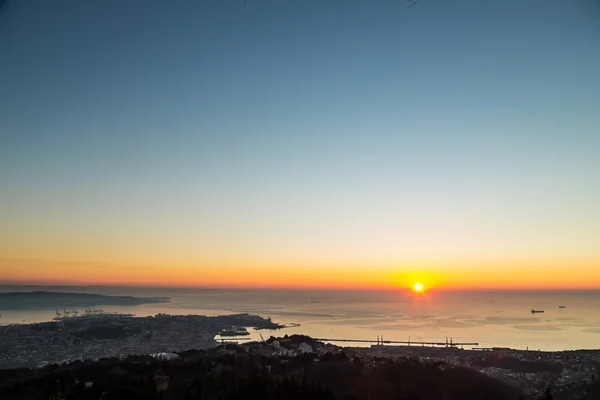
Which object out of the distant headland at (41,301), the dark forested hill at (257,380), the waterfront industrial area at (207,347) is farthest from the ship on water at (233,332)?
the distant headland at (41,301)

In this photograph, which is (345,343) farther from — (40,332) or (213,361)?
(40,332)

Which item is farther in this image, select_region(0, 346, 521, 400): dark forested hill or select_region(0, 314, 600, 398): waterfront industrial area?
select_region(0, 314, 600, 398): waterfront industrial area

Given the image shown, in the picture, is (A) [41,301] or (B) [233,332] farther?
(A) [41,301]

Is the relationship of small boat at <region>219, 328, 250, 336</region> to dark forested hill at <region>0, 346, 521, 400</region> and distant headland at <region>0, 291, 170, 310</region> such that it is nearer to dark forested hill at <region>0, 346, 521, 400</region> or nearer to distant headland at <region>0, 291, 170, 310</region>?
dark forested hill at <region>0, 346, 521, 400</region>

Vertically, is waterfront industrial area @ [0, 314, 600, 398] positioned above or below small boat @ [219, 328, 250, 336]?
above

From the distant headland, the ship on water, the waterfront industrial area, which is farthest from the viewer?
the distant headland

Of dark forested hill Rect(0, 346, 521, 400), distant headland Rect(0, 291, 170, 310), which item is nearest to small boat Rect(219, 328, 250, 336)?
dark forested hill Rect(0, 346, 521, 400)

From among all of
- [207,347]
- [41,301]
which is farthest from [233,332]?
[41,301]

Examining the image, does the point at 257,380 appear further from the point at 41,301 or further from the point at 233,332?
the point at 41,301

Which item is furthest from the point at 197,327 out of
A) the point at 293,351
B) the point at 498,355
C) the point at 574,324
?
the point at 574,324
